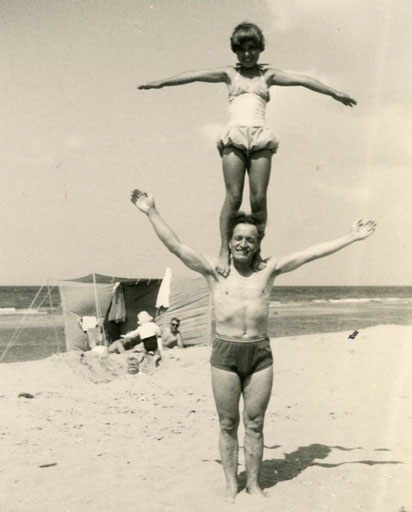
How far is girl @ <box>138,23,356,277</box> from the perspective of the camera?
4.40 meters

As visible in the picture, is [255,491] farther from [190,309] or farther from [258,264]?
[190,309]

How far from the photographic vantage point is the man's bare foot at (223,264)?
454 centimetres

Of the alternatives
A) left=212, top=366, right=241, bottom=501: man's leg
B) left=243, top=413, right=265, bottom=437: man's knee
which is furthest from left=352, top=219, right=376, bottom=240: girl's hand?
left=243, top=413, right=265, bottom=437: man's knee

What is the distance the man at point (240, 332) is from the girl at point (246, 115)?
10 centimetres

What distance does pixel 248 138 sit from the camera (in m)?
4.39

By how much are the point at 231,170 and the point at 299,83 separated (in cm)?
83

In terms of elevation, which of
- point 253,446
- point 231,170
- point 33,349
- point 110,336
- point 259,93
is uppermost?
point 259,93

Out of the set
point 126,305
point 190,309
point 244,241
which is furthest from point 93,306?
point 244,241

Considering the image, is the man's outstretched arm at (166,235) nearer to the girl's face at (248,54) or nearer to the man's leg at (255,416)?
the man's leg at (255,416)

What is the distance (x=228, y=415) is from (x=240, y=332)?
619mm

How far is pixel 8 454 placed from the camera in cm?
570

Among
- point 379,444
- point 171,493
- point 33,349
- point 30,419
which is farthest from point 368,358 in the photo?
point 33,349

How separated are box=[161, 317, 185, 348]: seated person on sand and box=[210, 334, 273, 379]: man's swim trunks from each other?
9677 mm

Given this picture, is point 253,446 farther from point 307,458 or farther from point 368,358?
point 368,358
